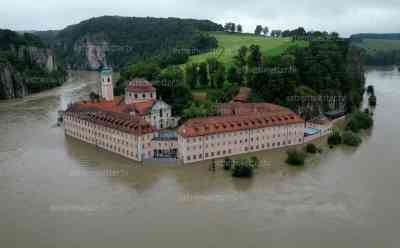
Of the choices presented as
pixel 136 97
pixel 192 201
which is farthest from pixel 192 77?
pixel 192 201

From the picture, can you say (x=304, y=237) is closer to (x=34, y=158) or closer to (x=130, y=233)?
(x=130, y=233)

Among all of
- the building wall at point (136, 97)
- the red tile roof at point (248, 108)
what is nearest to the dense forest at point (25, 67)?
the building wall at point (136, 97)

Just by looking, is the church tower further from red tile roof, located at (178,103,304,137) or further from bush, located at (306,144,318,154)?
bush, located at (306,144,318,154)

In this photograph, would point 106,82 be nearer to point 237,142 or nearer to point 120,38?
point 237,142

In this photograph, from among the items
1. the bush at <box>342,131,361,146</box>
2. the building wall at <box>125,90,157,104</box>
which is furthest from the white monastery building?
the bush at <box>342,131,361,146</box>

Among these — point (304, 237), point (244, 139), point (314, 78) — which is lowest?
point (304, 237)

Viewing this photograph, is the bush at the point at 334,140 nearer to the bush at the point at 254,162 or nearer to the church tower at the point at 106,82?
→ the bush at the point at 254,162

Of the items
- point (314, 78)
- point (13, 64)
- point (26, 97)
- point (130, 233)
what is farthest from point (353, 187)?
point (13, 64)
